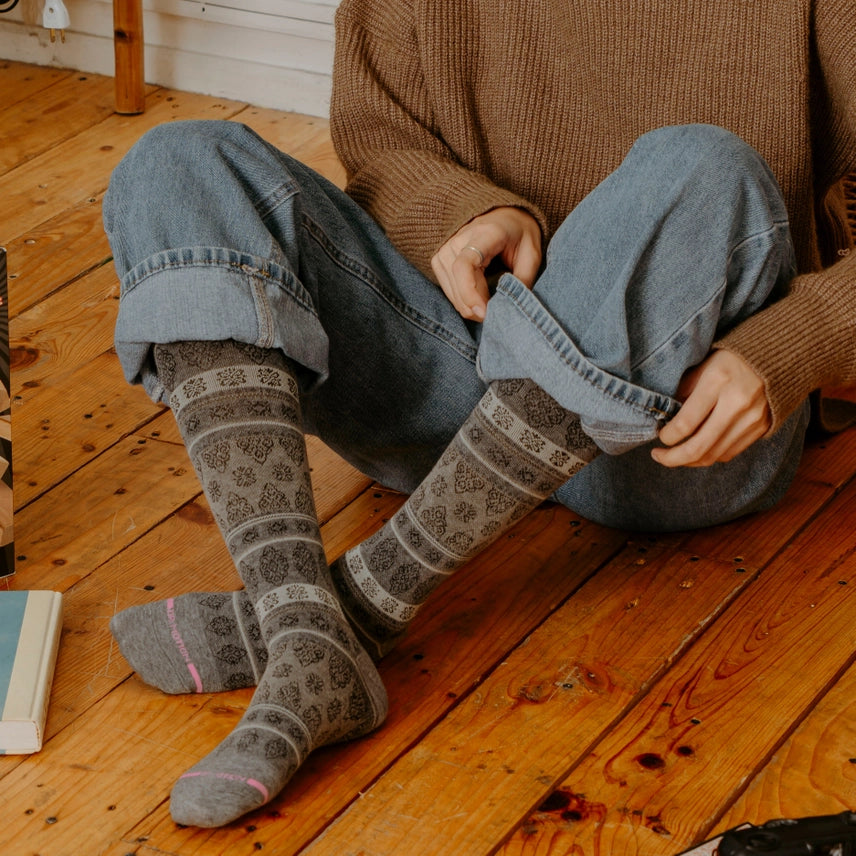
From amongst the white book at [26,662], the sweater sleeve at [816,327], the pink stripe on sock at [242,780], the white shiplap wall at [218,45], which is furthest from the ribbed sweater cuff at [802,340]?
the white shiplap wall at [218,45]

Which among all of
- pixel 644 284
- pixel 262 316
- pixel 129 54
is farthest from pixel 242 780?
pixel 129 54

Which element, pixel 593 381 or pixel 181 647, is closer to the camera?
pixel 593 381

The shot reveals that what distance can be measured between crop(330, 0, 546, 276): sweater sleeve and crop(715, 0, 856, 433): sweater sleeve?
33 cm

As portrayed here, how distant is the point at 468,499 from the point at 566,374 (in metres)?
0.13

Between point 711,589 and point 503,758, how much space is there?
1.06ft

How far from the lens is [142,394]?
1.54 meters

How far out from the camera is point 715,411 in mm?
924

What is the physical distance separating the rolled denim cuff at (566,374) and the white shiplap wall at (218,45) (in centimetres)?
157

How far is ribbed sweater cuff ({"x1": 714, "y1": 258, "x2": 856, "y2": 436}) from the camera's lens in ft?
3.06

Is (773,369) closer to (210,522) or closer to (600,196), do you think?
(600,196)

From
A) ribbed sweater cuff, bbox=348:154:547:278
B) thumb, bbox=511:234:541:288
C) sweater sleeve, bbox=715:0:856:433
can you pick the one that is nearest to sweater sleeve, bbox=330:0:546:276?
ribbed sweater cuff, bbox=348:154:547:278

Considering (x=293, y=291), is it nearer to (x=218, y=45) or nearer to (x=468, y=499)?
(x=468, y=499)

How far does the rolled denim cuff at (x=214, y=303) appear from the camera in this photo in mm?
940

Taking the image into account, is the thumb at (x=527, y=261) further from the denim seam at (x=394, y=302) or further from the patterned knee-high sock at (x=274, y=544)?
the patterned knee-high sock at (x=274, y=544)
